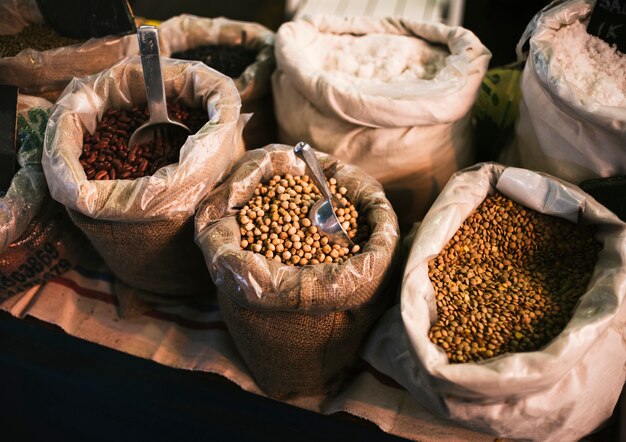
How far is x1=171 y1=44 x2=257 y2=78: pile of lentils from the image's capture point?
1.41 m

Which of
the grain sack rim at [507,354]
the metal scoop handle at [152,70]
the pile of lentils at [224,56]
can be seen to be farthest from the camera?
the pile of lentils at [224,56]

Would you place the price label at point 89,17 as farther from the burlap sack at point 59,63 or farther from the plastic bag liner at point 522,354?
the plastic bag liner at point 522,354

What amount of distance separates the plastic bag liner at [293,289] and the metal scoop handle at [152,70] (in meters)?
0.21

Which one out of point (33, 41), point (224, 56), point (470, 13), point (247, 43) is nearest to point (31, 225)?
point (33, 41)

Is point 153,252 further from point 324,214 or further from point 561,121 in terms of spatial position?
point 561,121

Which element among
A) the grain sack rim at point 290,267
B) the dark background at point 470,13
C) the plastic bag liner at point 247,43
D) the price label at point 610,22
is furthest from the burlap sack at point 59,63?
the dark background at point 470,13

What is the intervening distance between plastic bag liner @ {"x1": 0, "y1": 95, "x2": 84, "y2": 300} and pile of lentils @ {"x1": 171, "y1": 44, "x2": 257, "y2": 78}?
0.43 meters

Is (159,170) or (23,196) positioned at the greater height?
(159,170)

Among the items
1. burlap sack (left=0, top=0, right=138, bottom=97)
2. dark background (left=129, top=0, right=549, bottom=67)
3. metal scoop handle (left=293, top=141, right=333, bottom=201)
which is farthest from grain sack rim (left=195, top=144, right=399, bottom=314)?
dark background (left=129, top=0, right=549, bottom=67)

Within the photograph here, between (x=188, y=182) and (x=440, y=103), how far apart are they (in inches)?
22.7

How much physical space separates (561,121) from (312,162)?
53cm

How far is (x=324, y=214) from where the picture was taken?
39.1 inches

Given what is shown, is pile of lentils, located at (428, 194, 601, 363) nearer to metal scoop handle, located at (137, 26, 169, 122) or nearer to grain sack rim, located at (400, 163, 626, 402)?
grain sack rim, located at (400, 163, 626, 402)

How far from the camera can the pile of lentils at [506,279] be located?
880mm
